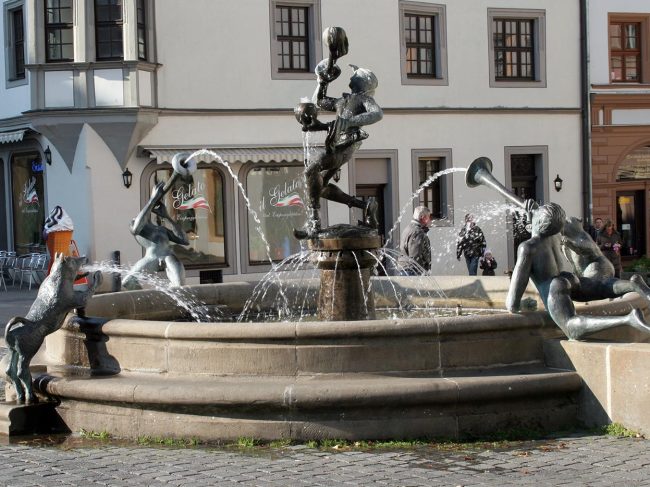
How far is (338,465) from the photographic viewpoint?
7.62 meters

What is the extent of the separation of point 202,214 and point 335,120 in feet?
52.4

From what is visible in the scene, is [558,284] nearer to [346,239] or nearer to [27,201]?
[346,239]

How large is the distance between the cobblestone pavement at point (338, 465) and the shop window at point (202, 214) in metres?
17.9

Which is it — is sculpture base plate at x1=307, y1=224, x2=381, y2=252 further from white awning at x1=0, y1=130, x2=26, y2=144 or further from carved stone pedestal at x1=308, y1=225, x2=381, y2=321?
white awning at x1=0, y1=130, x2=26, y2=144

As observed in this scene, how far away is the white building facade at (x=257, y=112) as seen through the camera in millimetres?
24703

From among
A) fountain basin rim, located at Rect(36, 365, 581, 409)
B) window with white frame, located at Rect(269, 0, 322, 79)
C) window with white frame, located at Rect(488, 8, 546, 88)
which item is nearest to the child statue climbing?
fountain basin rim, located at Rect(36, 365, 581, 409)

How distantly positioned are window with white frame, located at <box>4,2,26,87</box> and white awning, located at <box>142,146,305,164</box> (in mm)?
3719

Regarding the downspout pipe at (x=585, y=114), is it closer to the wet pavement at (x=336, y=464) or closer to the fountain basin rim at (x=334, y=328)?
the fountain basin rim at (x=334, y=328)

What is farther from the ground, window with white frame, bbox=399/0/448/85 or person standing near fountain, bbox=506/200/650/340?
window with white frame, bbox=399/0/448/85

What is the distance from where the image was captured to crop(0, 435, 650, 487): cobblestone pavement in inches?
284

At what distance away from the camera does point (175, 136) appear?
25719 millimetres

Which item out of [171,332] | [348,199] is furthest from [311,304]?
[171,332]

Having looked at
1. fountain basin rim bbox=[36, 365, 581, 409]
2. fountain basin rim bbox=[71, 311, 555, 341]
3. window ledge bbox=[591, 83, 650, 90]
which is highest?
window ledge bbox=[591, 83, 650, 90]

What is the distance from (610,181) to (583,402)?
941 inches
